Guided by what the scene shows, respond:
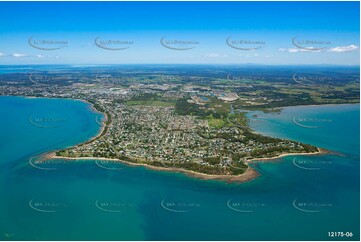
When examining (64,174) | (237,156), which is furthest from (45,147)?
(237,156)

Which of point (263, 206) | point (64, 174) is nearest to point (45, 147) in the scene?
point (64, 174)

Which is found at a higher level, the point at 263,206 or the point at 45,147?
the point at 45,147

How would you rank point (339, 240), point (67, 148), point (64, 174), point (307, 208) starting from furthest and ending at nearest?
point (67, 148) < point (64, 174) < point (307, 208) < point (339, 240)

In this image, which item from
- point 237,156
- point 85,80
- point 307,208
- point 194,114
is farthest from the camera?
point 85,80

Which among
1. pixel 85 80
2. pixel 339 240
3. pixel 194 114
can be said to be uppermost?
pixel 85 80

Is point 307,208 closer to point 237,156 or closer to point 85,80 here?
point 237,156

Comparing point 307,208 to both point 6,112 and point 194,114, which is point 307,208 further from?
point 6,112

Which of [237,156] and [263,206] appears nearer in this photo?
[263,206]
